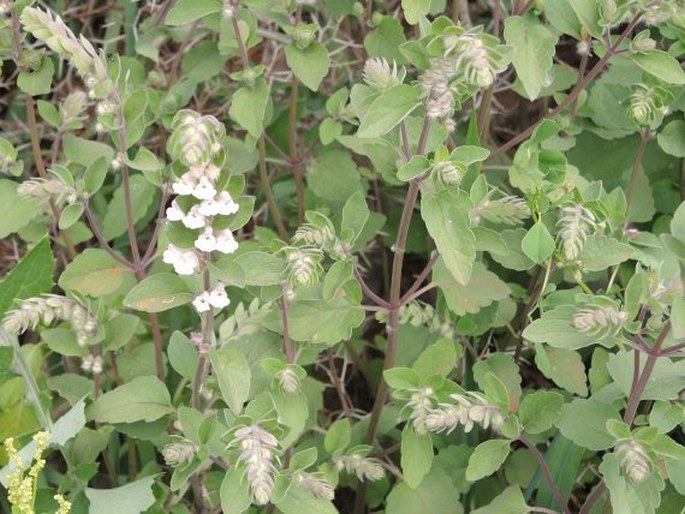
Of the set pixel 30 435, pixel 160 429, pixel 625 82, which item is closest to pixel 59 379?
pixel 30 435

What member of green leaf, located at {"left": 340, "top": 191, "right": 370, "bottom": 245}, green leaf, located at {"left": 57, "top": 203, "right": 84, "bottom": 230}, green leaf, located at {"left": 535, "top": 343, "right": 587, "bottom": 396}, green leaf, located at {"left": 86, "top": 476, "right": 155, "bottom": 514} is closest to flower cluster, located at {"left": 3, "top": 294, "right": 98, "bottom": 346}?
green leaf, located at {"left": 57, "top": 203, "right": 84, "bottom": 230}

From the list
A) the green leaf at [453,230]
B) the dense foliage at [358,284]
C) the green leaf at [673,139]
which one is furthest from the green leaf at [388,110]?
the green leaf at [673,139]

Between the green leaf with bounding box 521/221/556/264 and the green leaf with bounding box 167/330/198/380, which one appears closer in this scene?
the green leaf with bounding box 521/221/556/264

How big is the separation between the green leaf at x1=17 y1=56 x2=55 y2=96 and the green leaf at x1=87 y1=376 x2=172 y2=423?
0.56 meters

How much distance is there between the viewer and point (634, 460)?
1.44 metres

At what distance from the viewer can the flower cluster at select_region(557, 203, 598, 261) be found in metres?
1.53

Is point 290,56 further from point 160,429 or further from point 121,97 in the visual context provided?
point 160,429

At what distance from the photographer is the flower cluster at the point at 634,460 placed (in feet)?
4.66

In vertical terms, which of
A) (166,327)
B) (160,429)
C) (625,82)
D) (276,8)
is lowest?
(166,327)

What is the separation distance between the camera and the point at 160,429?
1.83m

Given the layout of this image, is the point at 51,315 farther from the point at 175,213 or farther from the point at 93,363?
the point at 175,213

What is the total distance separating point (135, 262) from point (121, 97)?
315 mm

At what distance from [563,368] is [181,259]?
0.82 metres

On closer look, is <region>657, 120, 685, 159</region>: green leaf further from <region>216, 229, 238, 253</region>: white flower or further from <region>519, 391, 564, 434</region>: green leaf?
<region>216, 229, 238, 253</region>: white flower
